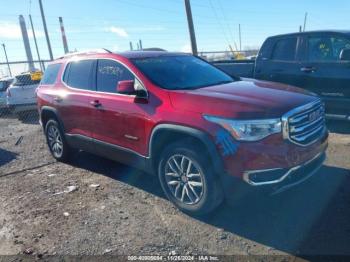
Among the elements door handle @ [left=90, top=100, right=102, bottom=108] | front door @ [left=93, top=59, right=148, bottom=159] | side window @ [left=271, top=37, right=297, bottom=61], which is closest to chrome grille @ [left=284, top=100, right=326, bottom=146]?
front door @ [left=93, top=59, right=148, bottom=159]

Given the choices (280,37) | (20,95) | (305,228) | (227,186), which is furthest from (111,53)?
(20,95)

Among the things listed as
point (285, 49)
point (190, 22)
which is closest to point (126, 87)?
point (285, 49)

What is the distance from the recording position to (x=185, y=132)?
375cm

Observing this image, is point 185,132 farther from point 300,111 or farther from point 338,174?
point 338,174

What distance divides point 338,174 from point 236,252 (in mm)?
2334

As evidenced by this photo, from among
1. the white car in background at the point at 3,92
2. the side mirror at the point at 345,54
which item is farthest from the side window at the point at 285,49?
the white car in background at the point at 3,92

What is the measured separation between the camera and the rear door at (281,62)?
722 cm

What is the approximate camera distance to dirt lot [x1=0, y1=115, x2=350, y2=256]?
348cm

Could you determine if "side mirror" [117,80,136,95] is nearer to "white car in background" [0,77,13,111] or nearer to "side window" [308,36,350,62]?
"side window" [308,36,350,62]

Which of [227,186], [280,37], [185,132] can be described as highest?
[280,37]

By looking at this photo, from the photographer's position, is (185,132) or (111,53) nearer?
(185,132)

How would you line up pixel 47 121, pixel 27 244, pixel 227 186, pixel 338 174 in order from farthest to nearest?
pixel 47 121 → pixel 338 174 → pixel 27 244 → pixel 227 186

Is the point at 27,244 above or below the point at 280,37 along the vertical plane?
below

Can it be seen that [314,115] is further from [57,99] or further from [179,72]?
[57,99]
